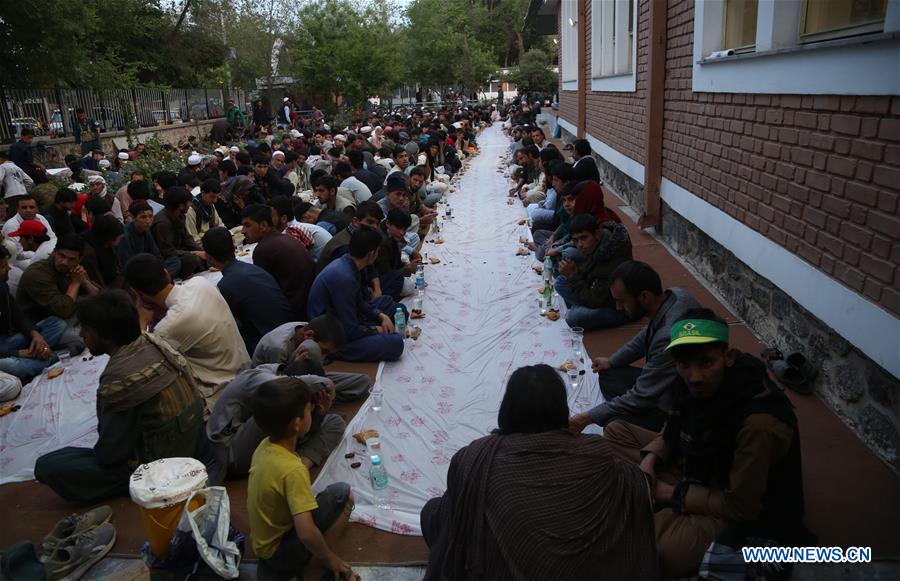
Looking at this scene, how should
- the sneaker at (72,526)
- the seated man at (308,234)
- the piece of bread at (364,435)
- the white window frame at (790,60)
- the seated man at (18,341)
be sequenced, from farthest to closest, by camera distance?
the seated man at (308,234), the seated man at (18,341), the piece of bread at (364,435), the sneaker at (72,526), the white window frame at (790,60)

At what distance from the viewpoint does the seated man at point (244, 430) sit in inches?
148

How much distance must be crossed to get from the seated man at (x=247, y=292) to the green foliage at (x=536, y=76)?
30954 mm

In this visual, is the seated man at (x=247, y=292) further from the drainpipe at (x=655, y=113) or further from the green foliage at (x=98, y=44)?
the green foliage at (x=98, y=44)

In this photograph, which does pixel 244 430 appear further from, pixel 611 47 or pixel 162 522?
pixel 611 47

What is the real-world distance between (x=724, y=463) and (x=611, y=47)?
10.6m

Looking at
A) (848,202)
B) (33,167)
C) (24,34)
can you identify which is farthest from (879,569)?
(24,34)

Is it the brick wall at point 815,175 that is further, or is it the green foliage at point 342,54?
the green foliage at point 342,54

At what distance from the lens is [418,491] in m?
3.69

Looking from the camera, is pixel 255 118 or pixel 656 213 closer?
pixel 656 213

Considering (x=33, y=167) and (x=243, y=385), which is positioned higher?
(x=33, y=167)

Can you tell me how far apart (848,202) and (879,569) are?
191 centimetres

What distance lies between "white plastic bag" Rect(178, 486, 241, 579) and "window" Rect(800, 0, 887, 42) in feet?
13.7

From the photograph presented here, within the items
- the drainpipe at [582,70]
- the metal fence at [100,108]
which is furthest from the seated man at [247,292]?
the metal fence at [100,108]

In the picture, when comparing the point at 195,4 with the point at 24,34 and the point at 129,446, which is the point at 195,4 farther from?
the point at 129,446
